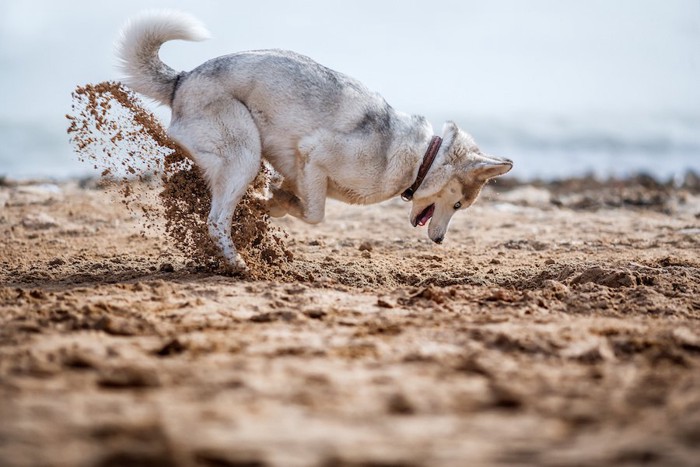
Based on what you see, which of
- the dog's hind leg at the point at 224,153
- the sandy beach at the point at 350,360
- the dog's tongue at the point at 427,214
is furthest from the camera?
the dog's tongue at the point at 427,214

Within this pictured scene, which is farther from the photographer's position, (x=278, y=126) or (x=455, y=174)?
(x=455, y=174)

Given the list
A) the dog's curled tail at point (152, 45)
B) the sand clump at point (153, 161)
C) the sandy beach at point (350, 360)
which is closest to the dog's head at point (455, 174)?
the sandy beach at point (350, 360)

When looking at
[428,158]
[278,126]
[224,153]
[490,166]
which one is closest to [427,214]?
[428,158]

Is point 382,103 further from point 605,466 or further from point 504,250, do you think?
point 605,466

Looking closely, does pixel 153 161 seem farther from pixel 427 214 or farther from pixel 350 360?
pixel 350 360

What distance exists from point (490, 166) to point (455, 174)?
0.33 m

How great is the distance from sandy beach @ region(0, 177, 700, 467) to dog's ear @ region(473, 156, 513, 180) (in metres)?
0.91

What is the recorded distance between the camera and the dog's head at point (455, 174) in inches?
276

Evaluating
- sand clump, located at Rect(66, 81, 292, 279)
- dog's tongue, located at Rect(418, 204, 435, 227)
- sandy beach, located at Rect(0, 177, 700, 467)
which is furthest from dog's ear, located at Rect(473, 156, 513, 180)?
sand clump, located at Rect(66, 81, 292, 279)

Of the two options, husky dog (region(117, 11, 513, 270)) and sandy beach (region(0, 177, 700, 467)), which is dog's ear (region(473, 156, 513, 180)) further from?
sandy beach (region(0, 177, 700, 467))

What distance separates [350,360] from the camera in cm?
362

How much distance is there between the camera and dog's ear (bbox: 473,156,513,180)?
698 cm

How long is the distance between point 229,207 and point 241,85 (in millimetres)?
1018

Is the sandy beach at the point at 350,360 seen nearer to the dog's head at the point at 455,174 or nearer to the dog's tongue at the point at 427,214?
the dog's tongue at the point at 427,214
